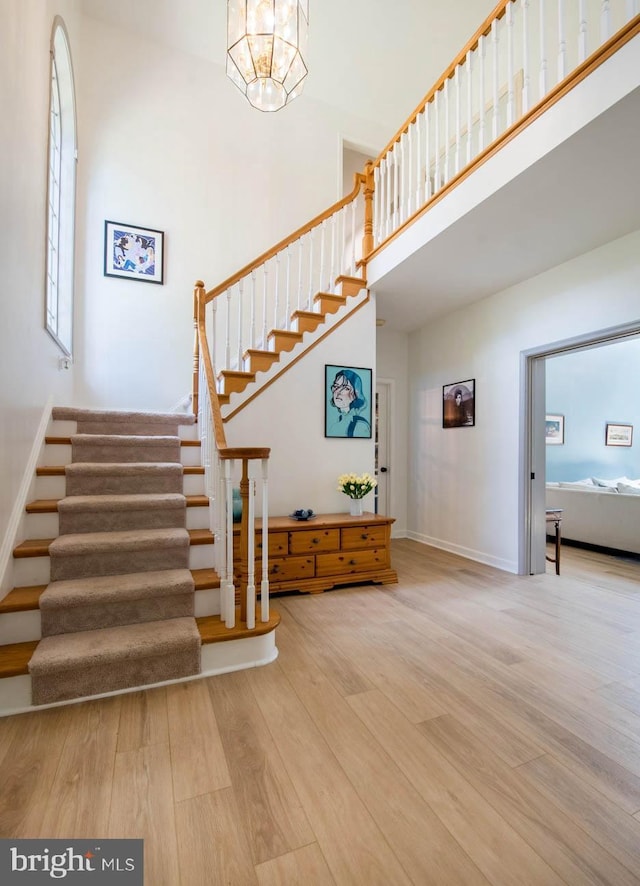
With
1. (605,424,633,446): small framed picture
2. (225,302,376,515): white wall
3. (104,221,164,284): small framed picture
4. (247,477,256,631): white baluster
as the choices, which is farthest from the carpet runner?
(605,424,633,446): small framed picture

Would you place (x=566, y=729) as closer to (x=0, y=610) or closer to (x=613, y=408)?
(x=0, y=610)

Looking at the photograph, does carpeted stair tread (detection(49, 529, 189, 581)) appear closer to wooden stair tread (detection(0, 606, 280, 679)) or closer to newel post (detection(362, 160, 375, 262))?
wooden stair tread (detection(0, 606, 280, 679))

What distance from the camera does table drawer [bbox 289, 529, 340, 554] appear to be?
3307 mm

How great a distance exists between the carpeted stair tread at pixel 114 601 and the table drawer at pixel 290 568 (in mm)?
1074

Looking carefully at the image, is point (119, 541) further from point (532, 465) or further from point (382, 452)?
point (382, 452)

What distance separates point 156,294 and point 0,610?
3.46 m

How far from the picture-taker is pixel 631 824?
4.03 feet

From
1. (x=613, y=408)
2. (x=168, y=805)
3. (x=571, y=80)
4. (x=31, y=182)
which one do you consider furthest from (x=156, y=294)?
(x=613, y=408)

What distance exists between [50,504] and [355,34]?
5.46m

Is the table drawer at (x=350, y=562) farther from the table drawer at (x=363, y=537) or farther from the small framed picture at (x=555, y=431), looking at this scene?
the small framed picture at (x=555, y=431)

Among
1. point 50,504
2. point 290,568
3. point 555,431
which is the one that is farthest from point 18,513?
point 555,431

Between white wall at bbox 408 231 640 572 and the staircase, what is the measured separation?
2869 millimetres

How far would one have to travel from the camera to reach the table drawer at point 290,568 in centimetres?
324

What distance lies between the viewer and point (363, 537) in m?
3.55
